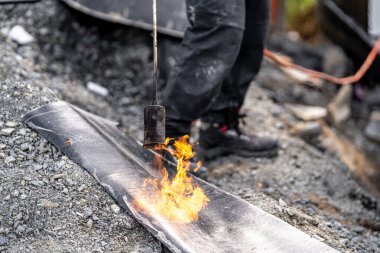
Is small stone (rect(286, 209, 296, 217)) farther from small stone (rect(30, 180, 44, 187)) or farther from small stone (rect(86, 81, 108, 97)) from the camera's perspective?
small stone (rect(86, 81, 108, 97))

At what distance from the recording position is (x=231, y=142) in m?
3.83

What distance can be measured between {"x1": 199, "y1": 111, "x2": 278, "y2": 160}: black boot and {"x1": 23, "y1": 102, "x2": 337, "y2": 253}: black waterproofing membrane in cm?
77

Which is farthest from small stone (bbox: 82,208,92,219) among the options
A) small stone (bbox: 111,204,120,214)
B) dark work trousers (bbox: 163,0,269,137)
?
dark work trousers (bbox: 163,0,269,137)

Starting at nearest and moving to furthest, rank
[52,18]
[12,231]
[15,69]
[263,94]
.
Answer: [12,231]
[15,69]
[52,18]
[263,94]

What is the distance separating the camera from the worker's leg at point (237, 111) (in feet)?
11.7

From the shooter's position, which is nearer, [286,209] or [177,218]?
[177,218]

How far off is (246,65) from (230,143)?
0.59 meters

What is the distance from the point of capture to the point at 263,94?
504 centimetres

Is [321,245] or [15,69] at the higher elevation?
[15,69]

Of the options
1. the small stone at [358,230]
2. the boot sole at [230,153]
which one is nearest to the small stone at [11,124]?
the boot sole at [230,153]

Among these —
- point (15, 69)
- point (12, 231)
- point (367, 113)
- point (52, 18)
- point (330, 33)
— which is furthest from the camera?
point (330, 33)

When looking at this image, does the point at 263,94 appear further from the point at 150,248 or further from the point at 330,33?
the point at 150,248

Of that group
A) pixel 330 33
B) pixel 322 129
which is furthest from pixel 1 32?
pixel 330 33

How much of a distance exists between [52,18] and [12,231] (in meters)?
2.72
